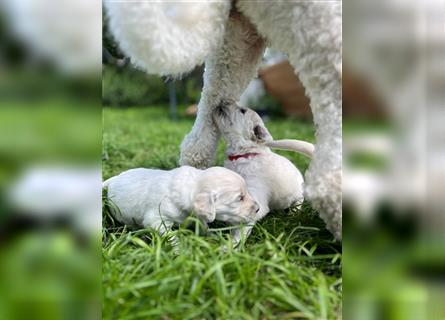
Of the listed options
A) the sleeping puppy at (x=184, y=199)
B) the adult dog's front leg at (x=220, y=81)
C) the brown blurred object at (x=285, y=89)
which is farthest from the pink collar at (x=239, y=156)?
the brown blurred object at (x=285, y=89)

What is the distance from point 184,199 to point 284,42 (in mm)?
503

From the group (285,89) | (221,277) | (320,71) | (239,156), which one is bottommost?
(221,277)

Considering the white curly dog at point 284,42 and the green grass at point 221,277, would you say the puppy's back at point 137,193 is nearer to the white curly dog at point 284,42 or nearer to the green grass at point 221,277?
the green grass at point 221,277

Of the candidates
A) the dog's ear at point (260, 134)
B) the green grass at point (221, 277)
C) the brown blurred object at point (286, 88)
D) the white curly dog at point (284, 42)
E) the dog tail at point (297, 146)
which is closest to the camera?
the green grass at point (221, 277)

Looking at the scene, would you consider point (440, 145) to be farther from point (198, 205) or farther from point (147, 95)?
point (147, 95)

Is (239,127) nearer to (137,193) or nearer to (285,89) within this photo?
(137,193)

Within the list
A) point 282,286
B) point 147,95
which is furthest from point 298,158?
point 147,95

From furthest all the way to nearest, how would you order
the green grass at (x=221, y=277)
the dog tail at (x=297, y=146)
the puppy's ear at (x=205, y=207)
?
1. the dog tail at (x=297, y=146)
2. the puppy's ear at (x=205, y=207)
3. the green grass at (x=221, y=277)

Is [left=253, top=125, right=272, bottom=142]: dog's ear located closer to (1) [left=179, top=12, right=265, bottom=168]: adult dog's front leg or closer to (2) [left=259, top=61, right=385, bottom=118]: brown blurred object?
(1) [left=179, top=12, right=265, bottom=168]: adult dog's front leg

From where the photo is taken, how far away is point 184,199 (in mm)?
1326

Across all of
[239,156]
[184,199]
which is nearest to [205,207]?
[184,199]

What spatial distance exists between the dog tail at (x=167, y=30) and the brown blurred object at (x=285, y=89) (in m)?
3.26

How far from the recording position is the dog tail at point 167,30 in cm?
99

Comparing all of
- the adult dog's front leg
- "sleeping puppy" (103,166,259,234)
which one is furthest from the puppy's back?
the adult dog's front leg
